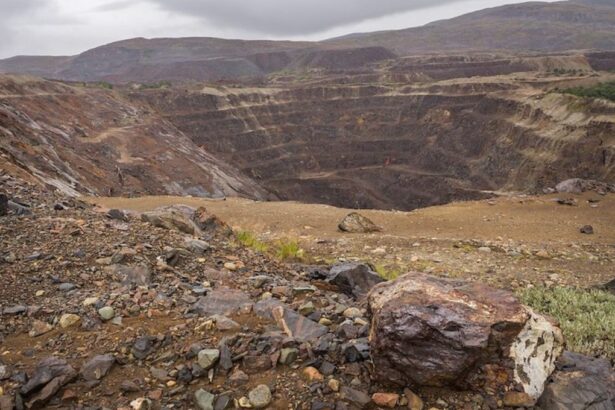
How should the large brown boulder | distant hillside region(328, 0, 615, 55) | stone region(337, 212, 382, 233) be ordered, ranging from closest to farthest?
the large brown boulder
stone region(337, 212, 382, 233)
distant hillside region(328, 0, 615, 55)

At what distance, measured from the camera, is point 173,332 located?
4711 millimetres

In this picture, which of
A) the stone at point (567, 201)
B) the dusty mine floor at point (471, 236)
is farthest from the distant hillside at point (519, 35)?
the dusty mine floor at point (471, 236)

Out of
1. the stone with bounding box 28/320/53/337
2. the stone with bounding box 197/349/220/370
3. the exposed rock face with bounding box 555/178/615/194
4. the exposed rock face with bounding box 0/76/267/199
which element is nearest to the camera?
the stone with bounding box 197/349/220/370

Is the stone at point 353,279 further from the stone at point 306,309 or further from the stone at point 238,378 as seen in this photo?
the stone at point 238,378

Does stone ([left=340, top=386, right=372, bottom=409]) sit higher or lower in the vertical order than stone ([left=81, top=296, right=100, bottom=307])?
lower

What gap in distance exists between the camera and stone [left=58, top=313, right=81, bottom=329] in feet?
15.7

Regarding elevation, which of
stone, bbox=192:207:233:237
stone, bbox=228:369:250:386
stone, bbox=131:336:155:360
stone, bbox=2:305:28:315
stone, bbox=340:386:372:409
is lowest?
stone, bbox=192:207:233:237

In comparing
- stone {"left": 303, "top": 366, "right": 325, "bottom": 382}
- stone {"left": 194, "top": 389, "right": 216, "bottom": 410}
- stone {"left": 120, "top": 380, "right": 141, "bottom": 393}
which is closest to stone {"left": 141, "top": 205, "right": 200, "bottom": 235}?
stone {"left": 120, "top": 380, "right": 141, "bottom": 393}

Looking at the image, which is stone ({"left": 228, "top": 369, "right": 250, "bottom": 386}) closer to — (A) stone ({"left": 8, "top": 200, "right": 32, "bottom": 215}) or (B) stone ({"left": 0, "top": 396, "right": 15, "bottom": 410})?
(B) stone ({"left": 0, "top": 396, "right": 15, "bottom": 410})

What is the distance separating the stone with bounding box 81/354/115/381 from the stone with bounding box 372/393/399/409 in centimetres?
231

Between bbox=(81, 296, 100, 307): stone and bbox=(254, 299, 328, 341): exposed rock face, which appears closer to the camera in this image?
bbox=(254, 299, 328, 341): exposed rock face

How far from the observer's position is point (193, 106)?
61.6m

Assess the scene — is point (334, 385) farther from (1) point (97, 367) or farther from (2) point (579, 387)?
(2) point (579, 387)

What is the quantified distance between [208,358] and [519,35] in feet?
617
